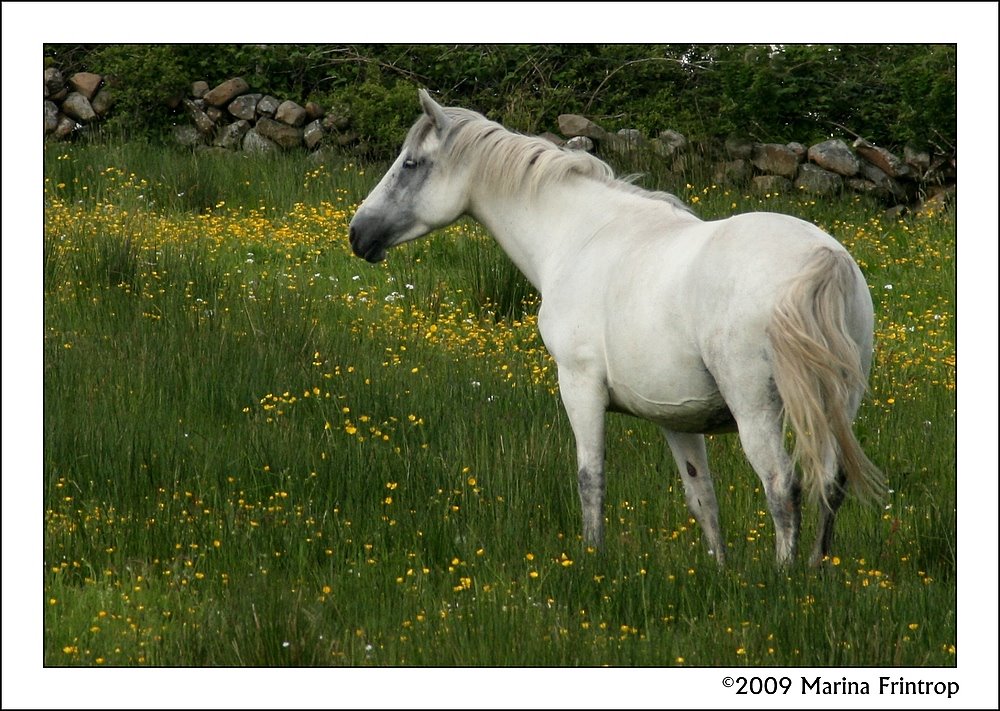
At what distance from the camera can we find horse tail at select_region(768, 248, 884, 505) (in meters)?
4.00

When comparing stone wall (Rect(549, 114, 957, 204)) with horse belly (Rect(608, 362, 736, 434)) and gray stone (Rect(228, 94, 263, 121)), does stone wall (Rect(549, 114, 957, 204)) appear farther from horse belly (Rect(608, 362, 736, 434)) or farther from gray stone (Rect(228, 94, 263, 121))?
horse belly (Rect(608, 362, 736, 434))

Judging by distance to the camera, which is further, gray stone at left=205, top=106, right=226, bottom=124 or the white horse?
gray stone at left=205, top=106, right=226, bottom=124

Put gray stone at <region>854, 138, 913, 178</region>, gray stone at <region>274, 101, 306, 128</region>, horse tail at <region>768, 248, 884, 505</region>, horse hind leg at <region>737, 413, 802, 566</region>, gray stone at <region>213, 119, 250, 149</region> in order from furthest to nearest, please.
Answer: gray stone at <region>213, 119, 250, 149</region> < gray stone at <region>274, 101, 306, 128</region> < gray stone at <region>854, 138, 913, 178</region> < horse hind leg at <region>737, 413, 802, 566</region> < horse tail at <region>768, 248, 884, 505</region>

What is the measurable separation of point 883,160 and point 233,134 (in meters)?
6.63

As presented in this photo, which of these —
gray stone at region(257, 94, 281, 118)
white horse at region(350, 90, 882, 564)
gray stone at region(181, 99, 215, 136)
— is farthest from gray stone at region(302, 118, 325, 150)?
white horse at region(350, 90, 882, 564)

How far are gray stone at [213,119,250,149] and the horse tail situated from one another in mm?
9123

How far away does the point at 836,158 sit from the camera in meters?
11.3

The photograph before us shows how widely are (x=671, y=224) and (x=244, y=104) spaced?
330 inches

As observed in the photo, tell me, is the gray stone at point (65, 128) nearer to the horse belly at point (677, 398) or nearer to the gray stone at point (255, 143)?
the gray stone at point (255, 143)

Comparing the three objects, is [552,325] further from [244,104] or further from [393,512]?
[244,104]

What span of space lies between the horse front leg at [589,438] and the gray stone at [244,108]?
27.1 ft

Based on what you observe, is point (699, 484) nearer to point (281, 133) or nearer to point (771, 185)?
point (771, 185)

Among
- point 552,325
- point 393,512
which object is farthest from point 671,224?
point 393,512

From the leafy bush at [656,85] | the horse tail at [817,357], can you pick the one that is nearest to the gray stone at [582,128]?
the leafy bush at [656,85]
